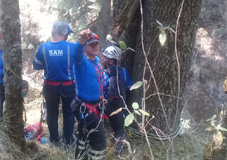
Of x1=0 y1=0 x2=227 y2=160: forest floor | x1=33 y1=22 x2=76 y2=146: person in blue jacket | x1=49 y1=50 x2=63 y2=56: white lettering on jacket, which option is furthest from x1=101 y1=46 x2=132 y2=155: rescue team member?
x1=49 y1=50 x2=63 y2=56: white lettering on jacket

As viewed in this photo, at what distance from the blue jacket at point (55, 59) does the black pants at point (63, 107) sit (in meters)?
0.16

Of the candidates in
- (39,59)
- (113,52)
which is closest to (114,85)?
(113,52)

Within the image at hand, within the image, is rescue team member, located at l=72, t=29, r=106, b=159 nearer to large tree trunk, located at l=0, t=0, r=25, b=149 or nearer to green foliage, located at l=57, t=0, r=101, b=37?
large tree trunk, located at l=0, t=0, r=25, b=149

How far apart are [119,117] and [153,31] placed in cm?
131

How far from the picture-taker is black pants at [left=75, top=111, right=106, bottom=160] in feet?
10.5

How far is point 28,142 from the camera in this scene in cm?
342

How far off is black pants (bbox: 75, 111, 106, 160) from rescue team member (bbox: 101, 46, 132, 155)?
13.3 inches

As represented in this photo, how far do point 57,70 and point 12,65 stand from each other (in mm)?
791

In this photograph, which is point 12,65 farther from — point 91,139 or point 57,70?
point 91,139

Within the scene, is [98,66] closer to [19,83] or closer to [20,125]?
[19,83]

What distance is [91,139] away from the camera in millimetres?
3273

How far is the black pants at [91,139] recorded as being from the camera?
126 inches

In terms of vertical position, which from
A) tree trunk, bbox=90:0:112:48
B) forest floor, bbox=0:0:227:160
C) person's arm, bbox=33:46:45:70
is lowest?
forest floor, bbox=0:0:227:160

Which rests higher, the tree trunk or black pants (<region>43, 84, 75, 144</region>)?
the tree trunk
